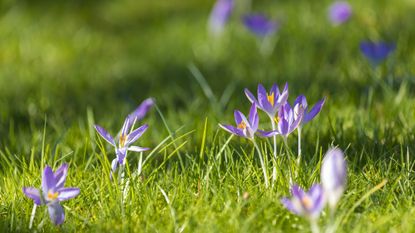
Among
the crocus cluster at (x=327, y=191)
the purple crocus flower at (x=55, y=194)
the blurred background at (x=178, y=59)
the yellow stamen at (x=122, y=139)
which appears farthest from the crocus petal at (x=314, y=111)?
the blurred background at (x=178, y=59)

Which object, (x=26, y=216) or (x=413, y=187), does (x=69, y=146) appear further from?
(x=413, y=187)

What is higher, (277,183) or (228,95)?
(277,183)

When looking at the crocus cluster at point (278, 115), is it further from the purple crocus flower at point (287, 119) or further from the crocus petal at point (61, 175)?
the crocus petal at point (61, 175)

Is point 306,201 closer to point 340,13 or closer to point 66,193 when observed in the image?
point 66,193

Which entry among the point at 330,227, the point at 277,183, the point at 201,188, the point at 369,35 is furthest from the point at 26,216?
the point at 369,35

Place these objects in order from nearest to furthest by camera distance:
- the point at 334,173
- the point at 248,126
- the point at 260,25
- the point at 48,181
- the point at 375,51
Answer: the point at 334,173 < the point at 48,181 < the point at 248,126 < the point at 375,51 < the point at 260,25

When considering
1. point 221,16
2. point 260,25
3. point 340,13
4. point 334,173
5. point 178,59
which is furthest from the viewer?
point 221,16

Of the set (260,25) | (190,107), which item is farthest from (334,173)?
(260,25)
